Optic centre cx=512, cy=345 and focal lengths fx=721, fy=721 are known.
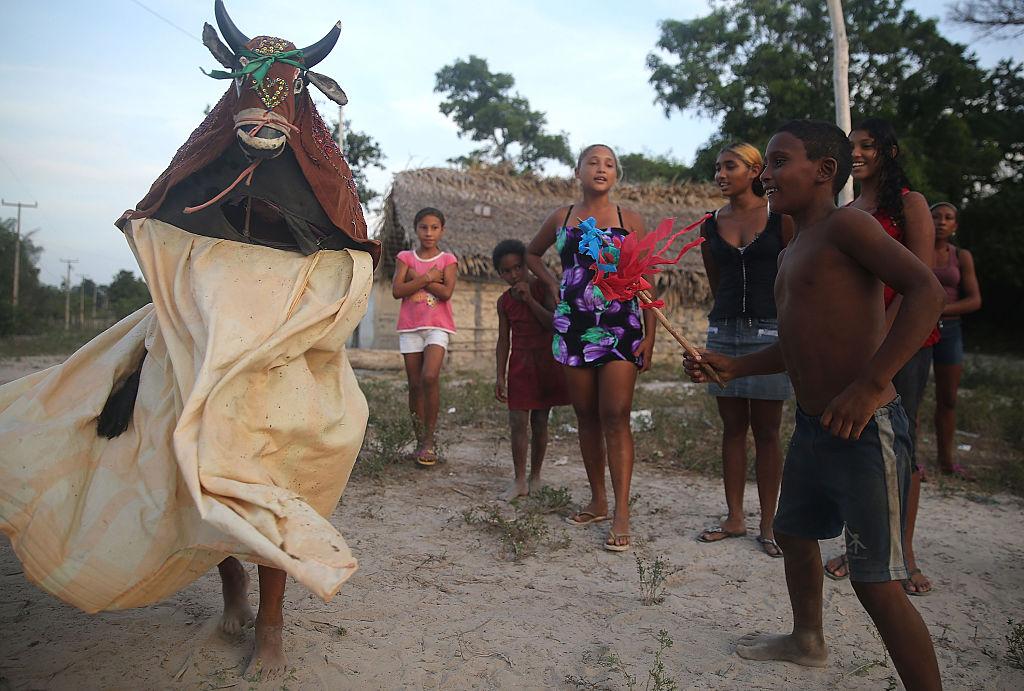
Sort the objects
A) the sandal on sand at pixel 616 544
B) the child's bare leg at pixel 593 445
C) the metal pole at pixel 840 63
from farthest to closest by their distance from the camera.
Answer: the metal pole at pixel 840 63 < the child's bare leg at pixel 593 445 < the sandal on sand at pixel 616 544

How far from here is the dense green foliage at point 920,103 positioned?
18.2 metres

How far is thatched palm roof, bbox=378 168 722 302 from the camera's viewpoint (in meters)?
13.2

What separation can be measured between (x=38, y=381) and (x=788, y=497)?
251 cm

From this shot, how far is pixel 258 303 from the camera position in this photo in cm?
222

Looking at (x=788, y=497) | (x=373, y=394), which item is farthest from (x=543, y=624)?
(x=373, y=394)

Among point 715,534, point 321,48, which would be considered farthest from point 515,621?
point 321,48

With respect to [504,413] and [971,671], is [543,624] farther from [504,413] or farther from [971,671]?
[504,413]

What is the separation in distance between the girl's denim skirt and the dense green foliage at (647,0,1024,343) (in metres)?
16.0

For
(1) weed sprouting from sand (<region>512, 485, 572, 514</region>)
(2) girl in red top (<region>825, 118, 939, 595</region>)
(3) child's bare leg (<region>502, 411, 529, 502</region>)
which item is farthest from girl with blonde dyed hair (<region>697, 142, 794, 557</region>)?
(3) child's bare leg (<region>502, 411, 529, 502</region>)

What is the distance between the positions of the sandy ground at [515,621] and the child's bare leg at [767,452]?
0.20 metres

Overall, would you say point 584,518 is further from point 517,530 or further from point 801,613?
point 801,613

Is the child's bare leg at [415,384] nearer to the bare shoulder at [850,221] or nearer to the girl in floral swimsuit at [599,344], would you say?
the girl in floral swimsuit at [599,344]

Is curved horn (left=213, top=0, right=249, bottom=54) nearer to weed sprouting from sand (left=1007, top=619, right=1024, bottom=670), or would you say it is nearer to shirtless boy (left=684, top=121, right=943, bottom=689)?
shirtless boy (left=684, top=121, right=943, bottom=689)

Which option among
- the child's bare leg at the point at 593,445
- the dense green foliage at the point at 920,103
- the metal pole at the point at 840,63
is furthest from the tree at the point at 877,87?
the child's bare leg at the point at 593,445
